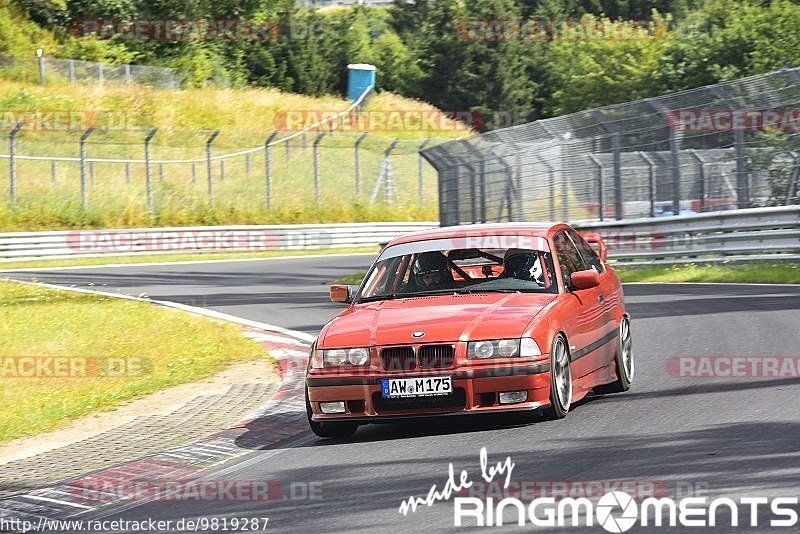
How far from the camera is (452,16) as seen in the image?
87.6 metres

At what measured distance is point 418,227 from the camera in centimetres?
4697

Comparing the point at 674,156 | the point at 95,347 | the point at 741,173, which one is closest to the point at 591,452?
the point at 95,347

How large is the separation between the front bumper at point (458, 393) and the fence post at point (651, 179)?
1686 cm

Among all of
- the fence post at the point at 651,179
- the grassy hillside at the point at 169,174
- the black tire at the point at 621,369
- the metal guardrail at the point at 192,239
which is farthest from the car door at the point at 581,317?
the grassy hillside at the point at 169,174

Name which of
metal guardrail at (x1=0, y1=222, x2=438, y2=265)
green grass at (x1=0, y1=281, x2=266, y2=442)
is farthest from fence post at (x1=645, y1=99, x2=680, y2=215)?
metal guardrail at (x1=0, y1=222, x2=438, y2=265)

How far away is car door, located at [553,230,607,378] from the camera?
980cm

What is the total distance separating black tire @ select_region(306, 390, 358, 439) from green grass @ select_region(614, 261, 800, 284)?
504 inches

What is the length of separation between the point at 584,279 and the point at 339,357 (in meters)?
1.94

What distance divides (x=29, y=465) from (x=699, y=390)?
494 centimetres

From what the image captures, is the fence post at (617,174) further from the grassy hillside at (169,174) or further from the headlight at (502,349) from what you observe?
the grassy hillside at (169,174)

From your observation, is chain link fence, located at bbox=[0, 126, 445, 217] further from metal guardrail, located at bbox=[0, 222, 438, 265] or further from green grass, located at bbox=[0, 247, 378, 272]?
green grass, located at bbox=[0, 247, 378, 272]

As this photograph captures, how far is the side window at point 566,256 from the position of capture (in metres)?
10.4

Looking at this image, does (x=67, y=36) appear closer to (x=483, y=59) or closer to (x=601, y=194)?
(x=483, y=59)

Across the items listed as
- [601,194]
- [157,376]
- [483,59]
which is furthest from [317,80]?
[157,376]
